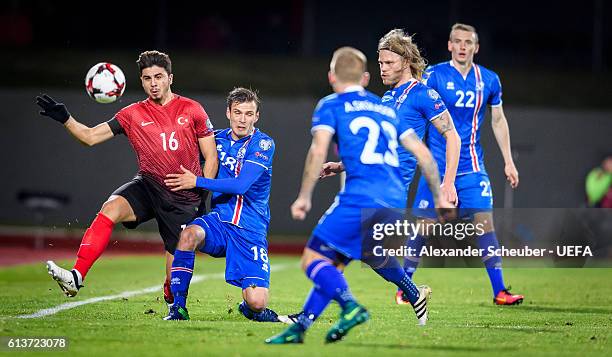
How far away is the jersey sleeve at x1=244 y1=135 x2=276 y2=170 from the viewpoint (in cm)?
828

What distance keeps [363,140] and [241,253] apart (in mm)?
2199

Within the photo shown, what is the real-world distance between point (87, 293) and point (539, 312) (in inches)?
182

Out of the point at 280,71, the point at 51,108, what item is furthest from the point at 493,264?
the point at 280,71

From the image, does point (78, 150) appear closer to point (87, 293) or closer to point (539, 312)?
point (87, 293)

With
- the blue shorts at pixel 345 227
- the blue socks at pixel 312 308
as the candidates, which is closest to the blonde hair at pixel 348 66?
the blue shorts at pixel 345 227

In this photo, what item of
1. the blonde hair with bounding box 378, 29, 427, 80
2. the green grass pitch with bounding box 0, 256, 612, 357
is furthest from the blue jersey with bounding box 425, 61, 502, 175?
the green grass pitch with bounding box 0, 256, 612, 357

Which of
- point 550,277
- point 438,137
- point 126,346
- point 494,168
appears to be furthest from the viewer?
point 494,168

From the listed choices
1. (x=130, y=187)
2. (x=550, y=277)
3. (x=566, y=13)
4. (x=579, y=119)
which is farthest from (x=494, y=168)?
(x=130, y=187)

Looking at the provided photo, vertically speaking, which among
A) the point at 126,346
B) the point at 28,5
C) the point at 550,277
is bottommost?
the point at 550,277

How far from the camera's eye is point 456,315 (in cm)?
926

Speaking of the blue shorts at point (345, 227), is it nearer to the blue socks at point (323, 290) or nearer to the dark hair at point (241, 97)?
the blue socks at point (323, 290)

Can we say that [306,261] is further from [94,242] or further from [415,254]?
[415,254]

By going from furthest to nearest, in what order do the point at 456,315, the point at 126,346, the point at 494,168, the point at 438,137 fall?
the point at 494,168
the point at 438,137
the point at 456,315
the point at 126,346

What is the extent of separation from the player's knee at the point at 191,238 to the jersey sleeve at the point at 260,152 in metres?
0.69
